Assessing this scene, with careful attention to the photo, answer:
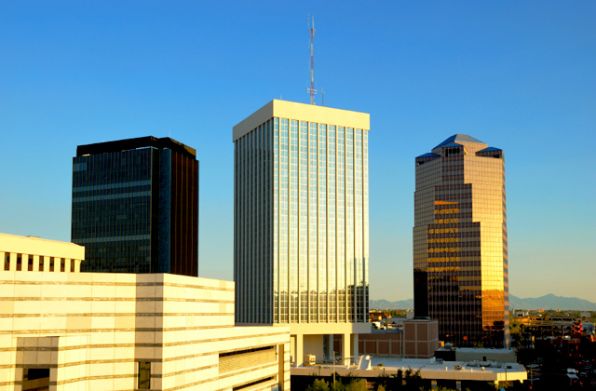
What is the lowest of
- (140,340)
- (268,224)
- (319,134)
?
(140,340)

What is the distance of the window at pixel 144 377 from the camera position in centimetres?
7970

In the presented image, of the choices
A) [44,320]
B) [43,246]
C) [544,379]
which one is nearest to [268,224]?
[43,246]

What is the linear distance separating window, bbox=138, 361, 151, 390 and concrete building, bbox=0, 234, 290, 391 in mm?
22

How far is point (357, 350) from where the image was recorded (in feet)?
650

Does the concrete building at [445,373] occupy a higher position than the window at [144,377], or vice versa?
the window at [144,377]

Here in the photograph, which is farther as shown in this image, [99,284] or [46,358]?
[99,284]

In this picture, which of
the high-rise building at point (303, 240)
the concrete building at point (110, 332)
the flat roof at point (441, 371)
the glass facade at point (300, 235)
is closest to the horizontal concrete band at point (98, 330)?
the concrete building at point (110, 332)

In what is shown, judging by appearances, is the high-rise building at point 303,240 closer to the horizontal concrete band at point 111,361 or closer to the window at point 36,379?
the horizontal concrete band at point 111,361

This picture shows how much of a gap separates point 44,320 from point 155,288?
12.1 meters

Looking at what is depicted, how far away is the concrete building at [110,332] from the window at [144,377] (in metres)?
0.02

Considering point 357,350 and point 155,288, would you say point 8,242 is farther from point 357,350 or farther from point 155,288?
point 357,350

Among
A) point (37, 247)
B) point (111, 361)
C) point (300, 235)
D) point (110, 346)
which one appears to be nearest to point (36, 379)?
point (111, 361)

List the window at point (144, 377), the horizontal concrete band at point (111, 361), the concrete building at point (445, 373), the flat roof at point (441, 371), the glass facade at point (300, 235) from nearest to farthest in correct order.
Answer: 1. the horizontal concrete band at point (111, 361)
2. the window at point (144, 377)
3. the concrete building at point (445, 373)
4. the flat roof at point (441, 371)
5. the glass facade at point (300, 235)

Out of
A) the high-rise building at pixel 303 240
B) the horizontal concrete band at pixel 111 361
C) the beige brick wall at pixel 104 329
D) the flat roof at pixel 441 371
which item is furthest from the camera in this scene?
the high-rise building at pixel 303 240
